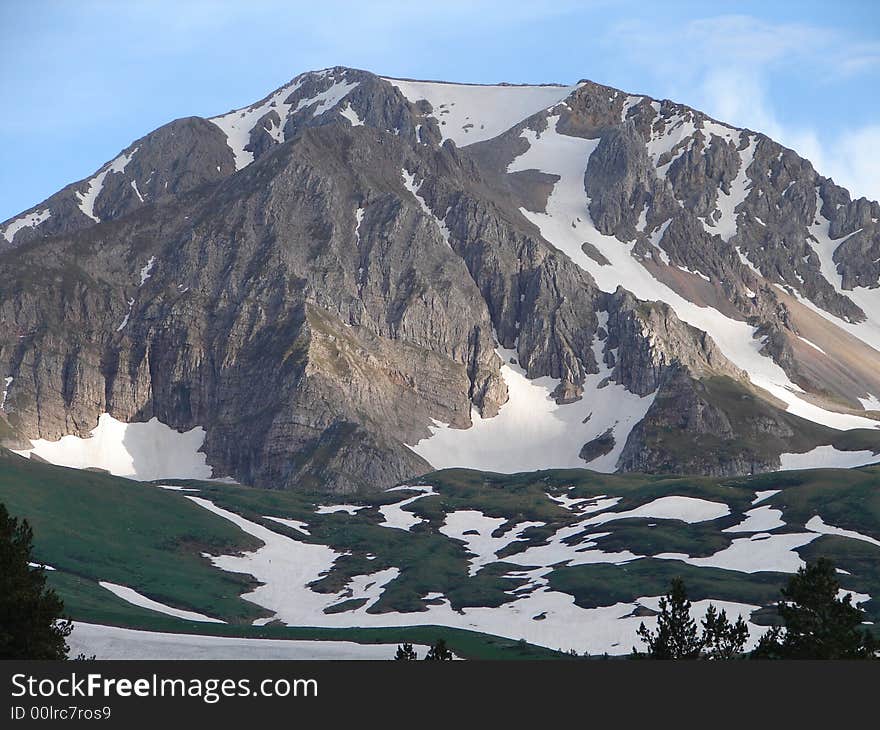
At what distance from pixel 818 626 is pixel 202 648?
51.2 metres

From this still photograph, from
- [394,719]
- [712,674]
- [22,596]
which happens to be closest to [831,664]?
[712,674]

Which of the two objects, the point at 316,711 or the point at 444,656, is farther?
the point at 444,656

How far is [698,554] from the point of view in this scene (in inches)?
7840

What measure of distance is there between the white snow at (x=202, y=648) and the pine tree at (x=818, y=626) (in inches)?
1439

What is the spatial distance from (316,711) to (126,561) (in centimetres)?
16373

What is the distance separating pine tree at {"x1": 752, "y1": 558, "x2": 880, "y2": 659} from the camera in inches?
2660

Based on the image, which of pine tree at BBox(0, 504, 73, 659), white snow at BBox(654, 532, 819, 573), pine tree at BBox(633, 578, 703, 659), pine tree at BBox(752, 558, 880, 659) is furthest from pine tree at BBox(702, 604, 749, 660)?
white snow at BBox(654, 532, 819, 573)

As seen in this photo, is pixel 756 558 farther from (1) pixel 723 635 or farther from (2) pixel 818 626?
(2) pixel 818 626

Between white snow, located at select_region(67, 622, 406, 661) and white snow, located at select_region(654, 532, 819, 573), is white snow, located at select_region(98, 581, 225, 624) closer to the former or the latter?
white snow, located at select_region(67, 622, 406, 661)

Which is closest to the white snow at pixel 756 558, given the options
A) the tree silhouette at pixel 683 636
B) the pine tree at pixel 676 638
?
the tree silhouette at pixel 683 636

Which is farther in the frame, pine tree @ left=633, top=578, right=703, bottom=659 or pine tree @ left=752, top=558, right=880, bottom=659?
pine tree @ left=633, top=578, right=703, bottom=659

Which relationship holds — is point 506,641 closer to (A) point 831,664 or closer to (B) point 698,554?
(B) point 698,554

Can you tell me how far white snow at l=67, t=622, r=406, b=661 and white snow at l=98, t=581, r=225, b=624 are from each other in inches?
2297

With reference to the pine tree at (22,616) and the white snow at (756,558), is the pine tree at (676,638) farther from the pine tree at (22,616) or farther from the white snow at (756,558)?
the white snow at (756,558)
